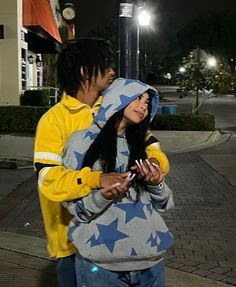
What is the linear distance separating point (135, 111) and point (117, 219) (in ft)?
1.60

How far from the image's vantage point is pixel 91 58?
103 inches

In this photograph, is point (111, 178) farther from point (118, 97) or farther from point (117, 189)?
point (118, 97)

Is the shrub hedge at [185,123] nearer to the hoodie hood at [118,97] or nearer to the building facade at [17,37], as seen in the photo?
the building facade at [17,37]

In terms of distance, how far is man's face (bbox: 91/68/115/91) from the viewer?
2.66 metres

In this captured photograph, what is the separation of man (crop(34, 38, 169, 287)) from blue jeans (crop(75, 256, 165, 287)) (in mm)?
258

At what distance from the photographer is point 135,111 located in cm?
239

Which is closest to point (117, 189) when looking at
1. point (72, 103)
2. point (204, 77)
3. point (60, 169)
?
point (60, 169)

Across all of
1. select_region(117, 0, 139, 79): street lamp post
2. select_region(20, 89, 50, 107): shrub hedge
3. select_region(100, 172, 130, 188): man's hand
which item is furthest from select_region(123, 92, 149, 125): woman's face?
select_region(20, 89, 50, 107): shrub hedge

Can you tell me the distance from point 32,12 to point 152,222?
17.9 m

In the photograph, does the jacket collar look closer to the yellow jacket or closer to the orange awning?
the yellow jacket

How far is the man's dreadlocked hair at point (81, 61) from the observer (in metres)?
2.62

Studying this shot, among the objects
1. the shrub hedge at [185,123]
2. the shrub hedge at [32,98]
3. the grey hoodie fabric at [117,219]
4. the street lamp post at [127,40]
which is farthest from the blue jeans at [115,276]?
the shrub hedge at [32,98]

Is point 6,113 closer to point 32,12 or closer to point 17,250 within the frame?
point 32,12

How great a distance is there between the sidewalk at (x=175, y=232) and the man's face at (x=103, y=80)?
6.95 ft
